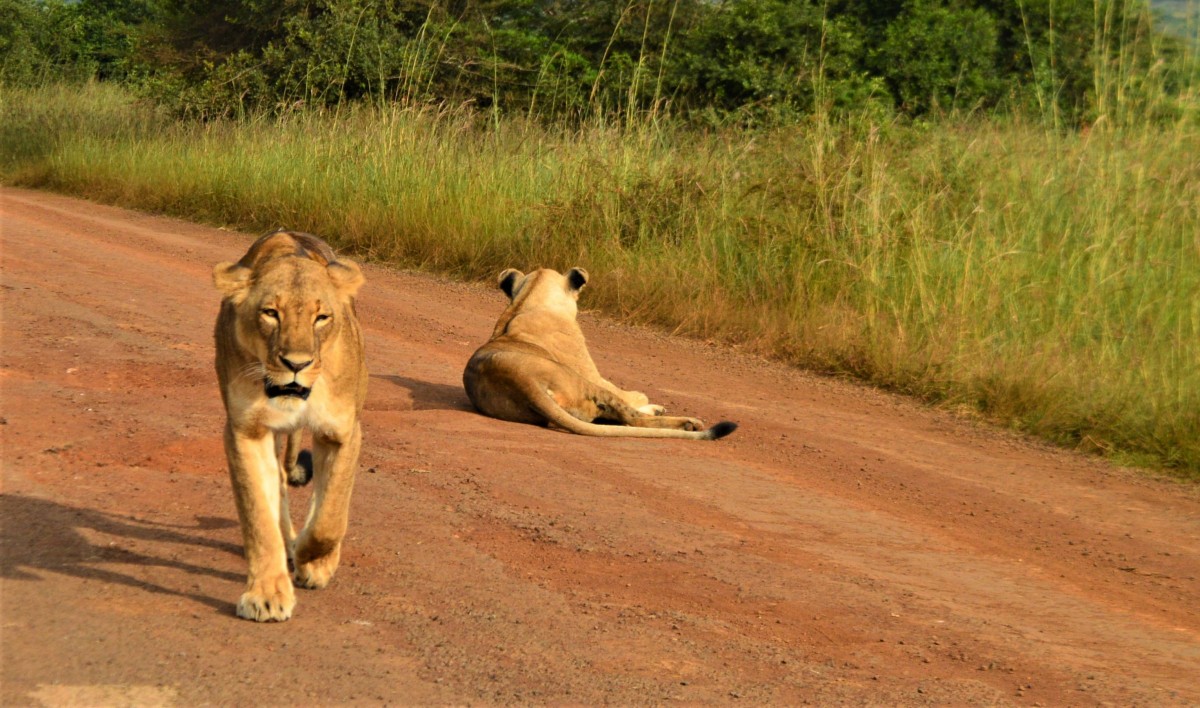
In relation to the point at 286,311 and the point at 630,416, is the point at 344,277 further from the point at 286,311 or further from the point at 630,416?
the point at 630,416

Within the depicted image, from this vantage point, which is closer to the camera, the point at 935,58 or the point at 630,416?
the point at 630,416

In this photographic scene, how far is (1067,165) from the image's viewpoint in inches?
388

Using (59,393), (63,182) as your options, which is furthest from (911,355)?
(63,182)

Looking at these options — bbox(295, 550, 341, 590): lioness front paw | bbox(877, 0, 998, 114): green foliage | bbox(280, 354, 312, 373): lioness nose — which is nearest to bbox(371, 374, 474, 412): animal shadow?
bbox(295, 550, 341, 590): lioness front paw

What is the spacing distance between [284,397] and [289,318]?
20 cm

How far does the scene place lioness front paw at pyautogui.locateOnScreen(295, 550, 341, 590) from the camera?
13.2ft

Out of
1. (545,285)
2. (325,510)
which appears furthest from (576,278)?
(325,510)

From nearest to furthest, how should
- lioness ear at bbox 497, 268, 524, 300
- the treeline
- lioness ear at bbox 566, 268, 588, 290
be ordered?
lioness ear at bbox 566, 268, 588, 290
lioness ear at bbox 497, 268, 524, 300
the treeline

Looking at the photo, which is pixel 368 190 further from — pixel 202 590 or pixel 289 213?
pixel 202 590

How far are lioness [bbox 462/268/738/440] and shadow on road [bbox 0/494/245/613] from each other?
2.13 meters

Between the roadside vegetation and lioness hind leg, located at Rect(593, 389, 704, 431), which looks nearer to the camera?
lioness hind leg, located at Rect(593, 389, 704, 431)

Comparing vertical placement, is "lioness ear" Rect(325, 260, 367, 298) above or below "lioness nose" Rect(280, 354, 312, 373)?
above

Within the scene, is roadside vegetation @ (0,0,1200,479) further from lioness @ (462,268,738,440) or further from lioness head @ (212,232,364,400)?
lioness head @ (212,232,364,400)

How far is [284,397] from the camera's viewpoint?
144 inches
